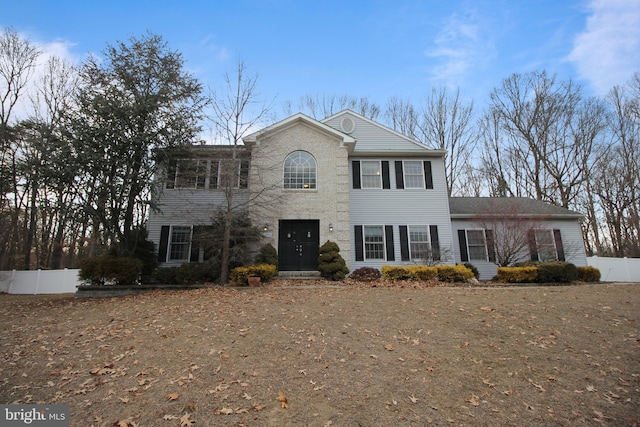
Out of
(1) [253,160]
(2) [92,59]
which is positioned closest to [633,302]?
(1) [253,160]

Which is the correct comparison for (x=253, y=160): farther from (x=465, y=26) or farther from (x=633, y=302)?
(x=633, y=302)

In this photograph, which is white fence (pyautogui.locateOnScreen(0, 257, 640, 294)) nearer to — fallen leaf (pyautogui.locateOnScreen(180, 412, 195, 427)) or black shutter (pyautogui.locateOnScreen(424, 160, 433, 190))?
black shutter (pyautogui.locateOnScreen(424, 160, 433, 190))

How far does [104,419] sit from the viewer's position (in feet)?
12.3

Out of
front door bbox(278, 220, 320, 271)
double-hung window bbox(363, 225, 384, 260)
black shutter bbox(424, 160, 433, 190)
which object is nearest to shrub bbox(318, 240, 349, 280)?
front door bbox(278, 220, 320, 271)

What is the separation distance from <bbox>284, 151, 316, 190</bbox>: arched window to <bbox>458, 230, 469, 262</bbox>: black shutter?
819cm

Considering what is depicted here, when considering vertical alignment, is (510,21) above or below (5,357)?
above

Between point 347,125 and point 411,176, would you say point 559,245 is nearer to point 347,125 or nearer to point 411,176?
point 411,176

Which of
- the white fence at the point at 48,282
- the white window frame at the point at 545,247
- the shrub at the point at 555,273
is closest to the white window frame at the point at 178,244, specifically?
the white fence at the point at 48,282

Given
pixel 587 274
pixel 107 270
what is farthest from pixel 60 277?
pixel 587 274

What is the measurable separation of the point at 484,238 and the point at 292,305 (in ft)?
39.5

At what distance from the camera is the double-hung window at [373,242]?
15.2 m

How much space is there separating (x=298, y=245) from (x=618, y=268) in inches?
675

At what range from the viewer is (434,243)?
50.2 feet

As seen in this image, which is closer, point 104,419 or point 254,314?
point 104,419
